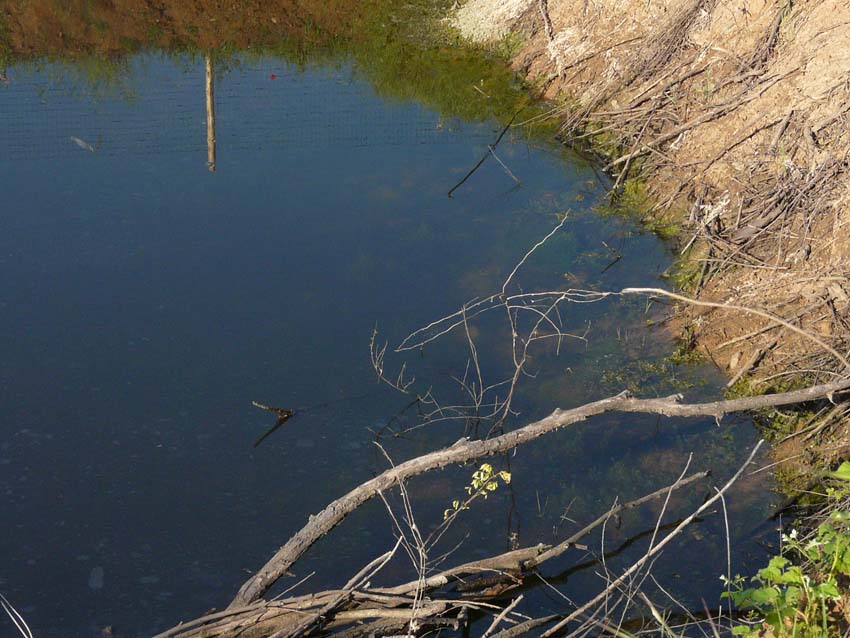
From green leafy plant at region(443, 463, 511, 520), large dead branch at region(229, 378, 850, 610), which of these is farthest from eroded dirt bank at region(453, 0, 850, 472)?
green leafy plant at region(443, 463, 511, 520)

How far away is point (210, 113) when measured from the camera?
10.3m

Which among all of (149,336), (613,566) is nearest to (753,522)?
(613,566)

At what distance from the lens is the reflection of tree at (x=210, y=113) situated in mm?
9781

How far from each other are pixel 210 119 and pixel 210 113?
134 millimetres

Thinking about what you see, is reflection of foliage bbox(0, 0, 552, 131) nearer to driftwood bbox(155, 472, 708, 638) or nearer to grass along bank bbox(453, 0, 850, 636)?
grass along bank bbox(453, 0, 850, 636)

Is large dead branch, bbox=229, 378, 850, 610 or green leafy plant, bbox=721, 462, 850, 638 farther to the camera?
large dead branch, bbox=229, 378, 850, 610

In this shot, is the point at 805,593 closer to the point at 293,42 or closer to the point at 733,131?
the point at 733,131

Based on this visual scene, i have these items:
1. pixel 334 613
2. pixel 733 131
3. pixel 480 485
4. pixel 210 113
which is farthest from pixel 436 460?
pixel 210 113

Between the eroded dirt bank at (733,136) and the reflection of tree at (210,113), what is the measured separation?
374cm

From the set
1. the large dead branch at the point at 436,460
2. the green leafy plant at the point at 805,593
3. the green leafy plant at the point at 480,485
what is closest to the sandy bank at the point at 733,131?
the large dead branch at the point at 436,460

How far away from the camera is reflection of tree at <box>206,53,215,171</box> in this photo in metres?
9.78

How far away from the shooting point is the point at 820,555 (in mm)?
4398

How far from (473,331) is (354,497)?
266 cm

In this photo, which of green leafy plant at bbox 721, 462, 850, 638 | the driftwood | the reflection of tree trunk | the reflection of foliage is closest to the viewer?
green leafy plant at bbox 721, 462, 850, 638
